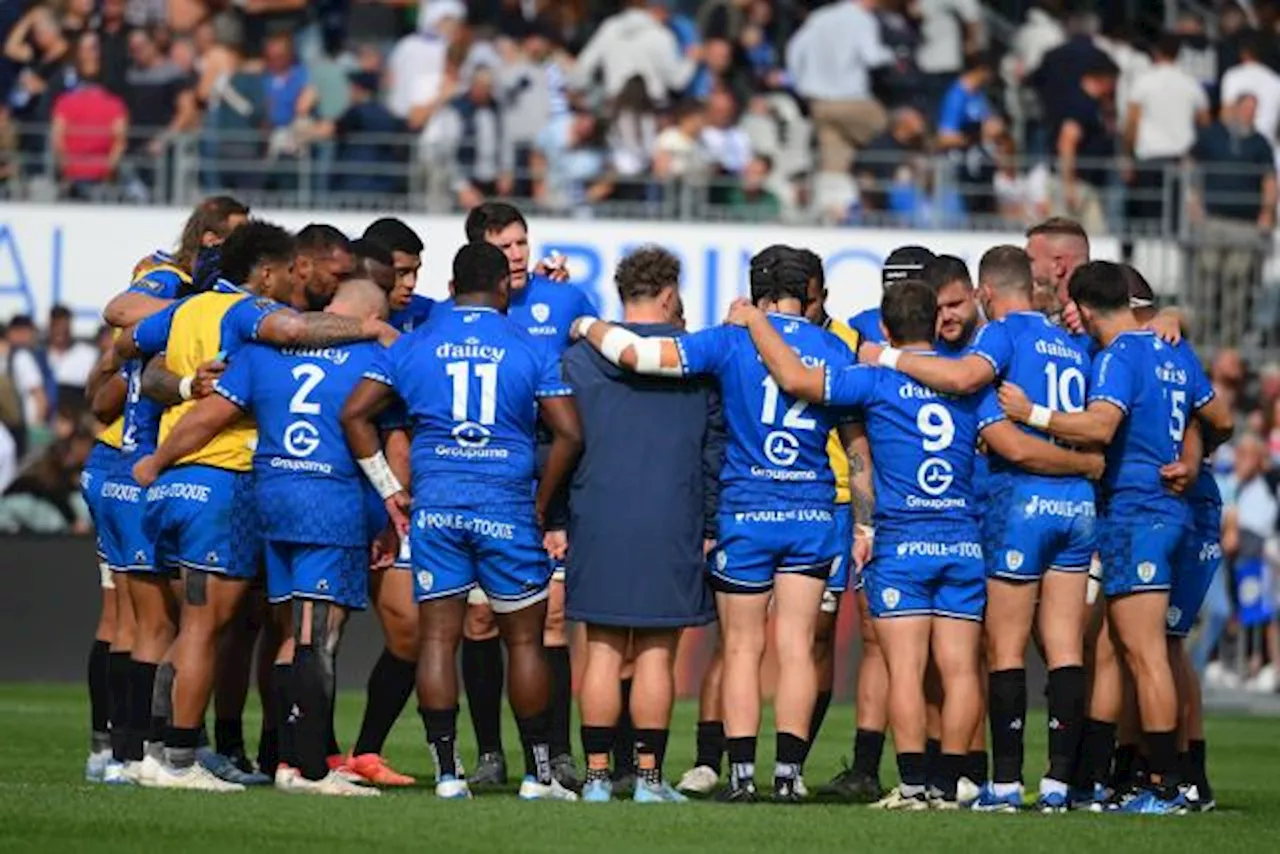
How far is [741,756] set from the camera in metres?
13.7

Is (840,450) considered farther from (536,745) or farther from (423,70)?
(423,70)

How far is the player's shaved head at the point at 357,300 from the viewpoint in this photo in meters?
13.9

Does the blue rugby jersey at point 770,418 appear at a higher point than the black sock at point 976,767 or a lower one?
higher

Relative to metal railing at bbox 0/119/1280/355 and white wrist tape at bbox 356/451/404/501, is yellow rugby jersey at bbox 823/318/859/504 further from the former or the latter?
metal railing at bbox 0/119/1280/355

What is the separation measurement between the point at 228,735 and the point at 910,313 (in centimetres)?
384

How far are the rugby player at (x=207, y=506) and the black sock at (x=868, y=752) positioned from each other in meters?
3.11

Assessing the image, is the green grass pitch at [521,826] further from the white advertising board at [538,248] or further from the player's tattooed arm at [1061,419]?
the white advertising board at [538,248]

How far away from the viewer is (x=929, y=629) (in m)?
13.6

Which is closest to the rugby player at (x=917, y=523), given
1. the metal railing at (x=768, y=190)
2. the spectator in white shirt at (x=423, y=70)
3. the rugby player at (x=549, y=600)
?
the rugby player at (x=549, y=600)

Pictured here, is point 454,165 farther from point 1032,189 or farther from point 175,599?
point 175,599

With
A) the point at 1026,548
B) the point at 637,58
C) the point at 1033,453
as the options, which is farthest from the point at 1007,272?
the point at 637,58


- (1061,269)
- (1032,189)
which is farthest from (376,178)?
Result: (1061,269)

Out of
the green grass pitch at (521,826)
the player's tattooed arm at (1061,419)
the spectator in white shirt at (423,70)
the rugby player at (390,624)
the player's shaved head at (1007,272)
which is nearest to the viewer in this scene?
the green grass pitch at (521,826)

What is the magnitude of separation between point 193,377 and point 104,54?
47.4 feet
